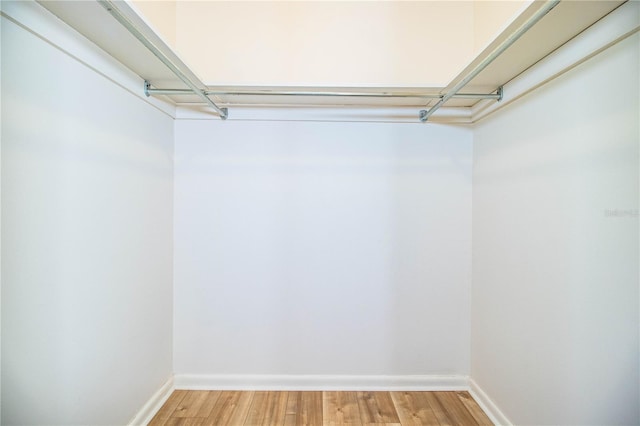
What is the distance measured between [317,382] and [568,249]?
161cm

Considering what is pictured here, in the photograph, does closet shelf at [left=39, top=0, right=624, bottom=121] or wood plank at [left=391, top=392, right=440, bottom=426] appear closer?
closet shelf at [left=39, top=0, right=624, bottom=121]

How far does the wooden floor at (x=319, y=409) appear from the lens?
1512mm

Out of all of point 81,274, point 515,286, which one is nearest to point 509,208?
point 515,286

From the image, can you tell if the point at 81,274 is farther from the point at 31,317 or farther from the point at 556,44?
the point at 556,44

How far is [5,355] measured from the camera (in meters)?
0.85

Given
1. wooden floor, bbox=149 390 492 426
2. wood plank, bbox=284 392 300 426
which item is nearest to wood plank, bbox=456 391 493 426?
wooden floor, bbox=149 390 492 426

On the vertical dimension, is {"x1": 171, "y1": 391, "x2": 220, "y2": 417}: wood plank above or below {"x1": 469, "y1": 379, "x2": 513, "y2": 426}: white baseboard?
below

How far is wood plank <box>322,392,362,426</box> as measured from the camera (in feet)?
4.94

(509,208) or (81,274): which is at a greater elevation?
(509,208)

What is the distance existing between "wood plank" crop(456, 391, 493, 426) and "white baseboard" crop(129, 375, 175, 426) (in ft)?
6.20

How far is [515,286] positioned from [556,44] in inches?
44.5

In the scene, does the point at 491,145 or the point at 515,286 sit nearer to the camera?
the point at 515,286

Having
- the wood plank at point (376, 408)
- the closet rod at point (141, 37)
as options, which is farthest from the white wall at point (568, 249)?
the closet rod at point (141, 37)

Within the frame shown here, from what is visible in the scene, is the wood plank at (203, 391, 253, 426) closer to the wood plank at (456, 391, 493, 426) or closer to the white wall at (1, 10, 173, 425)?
the white wall at (1, 10, 173, 425)
